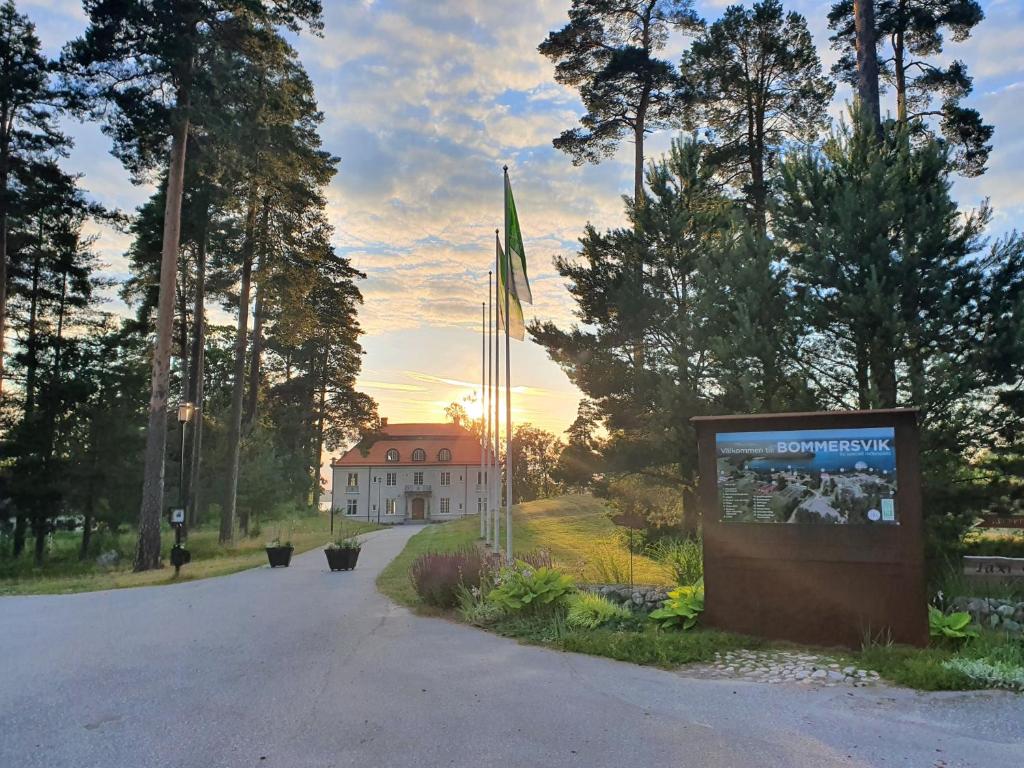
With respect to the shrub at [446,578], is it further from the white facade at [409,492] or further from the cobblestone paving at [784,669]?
the white facade at [409,492]

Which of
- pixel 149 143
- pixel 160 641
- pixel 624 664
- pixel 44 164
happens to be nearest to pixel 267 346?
pixel 44 164

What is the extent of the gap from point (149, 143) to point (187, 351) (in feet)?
62.6

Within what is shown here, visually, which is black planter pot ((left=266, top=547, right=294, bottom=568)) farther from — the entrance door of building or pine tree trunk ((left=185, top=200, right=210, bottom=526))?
the entrance door of building

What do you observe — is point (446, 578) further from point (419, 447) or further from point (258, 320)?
point (419, 447)

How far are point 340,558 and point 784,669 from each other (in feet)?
40.6

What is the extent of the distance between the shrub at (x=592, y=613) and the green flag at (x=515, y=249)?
5754mm

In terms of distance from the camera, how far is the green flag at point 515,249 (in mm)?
12151

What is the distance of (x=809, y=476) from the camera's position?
7.68 meters

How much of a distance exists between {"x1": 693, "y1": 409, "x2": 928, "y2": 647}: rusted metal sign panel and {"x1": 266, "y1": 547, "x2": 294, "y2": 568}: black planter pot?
13.2 meters

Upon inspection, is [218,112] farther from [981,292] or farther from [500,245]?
[981,292]

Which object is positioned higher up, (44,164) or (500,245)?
(44,164)

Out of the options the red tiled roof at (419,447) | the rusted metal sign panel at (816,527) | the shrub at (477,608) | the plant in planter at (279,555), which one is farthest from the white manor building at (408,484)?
the rusted metal sign panel at (816,527)

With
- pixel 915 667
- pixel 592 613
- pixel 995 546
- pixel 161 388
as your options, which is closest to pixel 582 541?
pixel 995 546

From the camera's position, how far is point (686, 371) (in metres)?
14.4
